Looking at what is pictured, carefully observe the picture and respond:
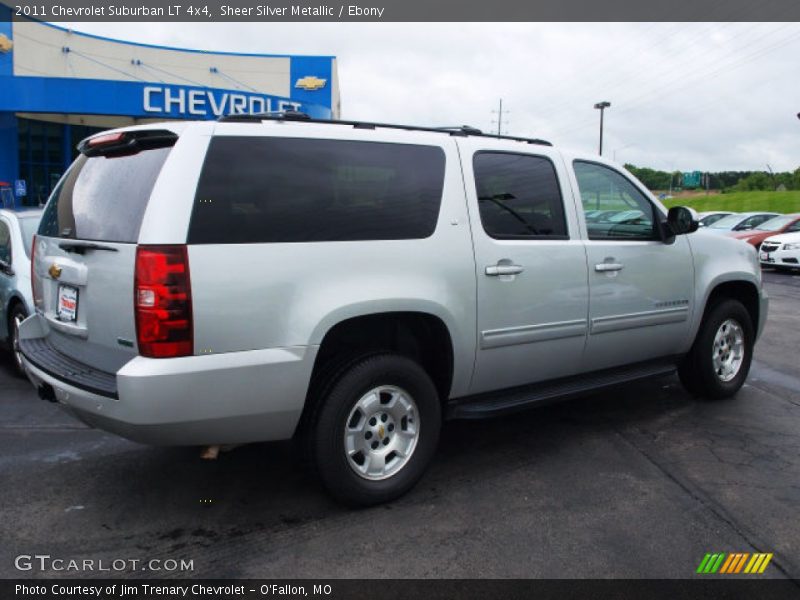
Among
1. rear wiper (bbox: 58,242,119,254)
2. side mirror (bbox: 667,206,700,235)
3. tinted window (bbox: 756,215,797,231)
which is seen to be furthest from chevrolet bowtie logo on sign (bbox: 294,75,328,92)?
rear wiper (bbox: 58,242,119,254)

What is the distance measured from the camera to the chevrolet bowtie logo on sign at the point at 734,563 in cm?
311

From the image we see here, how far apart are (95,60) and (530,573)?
98.5 feet

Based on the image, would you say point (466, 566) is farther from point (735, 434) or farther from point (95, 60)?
point (95, 60)

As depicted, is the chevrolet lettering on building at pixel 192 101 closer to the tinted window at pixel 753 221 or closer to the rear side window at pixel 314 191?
the tinted window at pixel 753 221

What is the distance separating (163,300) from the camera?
3.01 metres

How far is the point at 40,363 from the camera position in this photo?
3.72 m

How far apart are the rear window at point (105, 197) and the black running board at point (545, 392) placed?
199 centimetres

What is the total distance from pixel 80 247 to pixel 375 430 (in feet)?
5.59

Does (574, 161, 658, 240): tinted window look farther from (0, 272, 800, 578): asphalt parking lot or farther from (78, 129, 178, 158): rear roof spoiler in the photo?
(78, 129, 178, 158): rear roof spoiler

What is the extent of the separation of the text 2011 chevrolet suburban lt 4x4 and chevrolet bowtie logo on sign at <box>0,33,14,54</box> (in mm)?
24675

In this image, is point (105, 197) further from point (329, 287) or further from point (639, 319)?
point (639, 319)

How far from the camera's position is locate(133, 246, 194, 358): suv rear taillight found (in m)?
3.01

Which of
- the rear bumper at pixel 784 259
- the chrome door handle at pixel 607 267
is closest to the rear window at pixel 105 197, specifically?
the chrome door handle at pixel 607 267

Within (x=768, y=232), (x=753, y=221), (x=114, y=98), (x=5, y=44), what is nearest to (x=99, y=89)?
(x=114, y=98)
